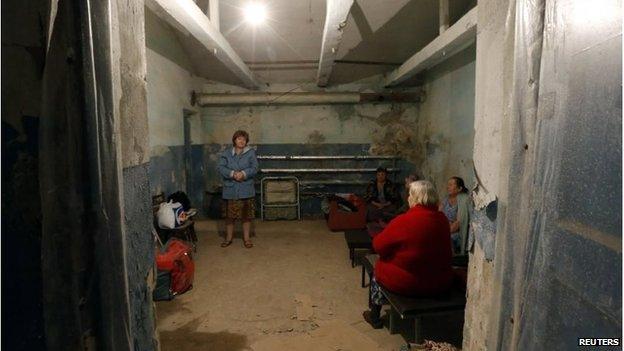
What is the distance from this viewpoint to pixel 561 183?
103 centimetres

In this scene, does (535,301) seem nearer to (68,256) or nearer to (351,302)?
(68,256)

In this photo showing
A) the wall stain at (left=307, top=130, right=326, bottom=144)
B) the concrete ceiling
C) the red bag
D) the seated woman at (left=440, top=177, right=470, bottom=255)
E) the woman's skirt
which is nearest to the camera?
the red bag

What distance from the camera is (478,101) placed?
1.76 metres

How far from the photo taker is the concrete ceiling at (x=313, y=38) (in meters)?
4.40

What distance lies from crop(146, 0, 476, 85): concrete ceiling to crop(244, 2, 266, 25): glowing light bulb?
0.29ft

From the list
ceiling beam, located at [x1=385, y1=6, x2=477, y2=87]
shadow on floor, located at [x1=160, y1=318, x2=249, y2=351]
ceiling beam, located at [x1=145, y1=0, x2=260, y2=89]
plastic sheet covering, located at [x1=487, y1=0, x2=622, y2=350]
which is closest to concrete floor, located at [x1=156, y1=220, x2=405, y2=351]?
shadow on floor, located at [x1=160, y1=318, x2=249, y2=351]

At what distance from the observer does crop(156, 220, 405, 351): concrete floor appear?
8.91 ft

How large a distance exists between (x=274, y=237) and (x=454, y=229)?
8.91 ft

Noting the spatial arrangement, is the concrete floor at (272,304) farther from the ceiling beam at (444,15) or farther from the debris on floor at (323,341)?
the ceiling beam at (444,15)

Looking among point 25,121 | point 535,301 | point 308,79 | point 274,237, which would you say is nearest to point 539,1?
point 535,301

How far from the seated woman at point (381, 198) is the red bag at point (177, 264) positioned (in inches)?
120

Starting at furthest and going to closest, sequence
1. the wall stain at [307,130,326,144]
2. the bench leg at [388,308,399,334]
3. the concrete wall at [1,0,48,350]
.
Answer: the wall stain at [307,130,326,144] → the bench leg at [388,308,399,334] → the concrete wall at [1,0,48,350]

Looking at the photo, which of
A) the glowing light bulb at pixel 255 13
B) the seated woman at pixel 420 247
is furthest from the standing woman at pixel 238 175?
the seated woman at pixel 420 247

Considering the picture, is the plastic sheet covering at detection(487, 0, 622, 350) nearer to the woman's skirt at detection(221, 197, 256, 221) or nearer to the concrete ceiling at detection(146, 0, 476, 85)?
the concrete ceiling at detection(146, 0, 476, 85)
